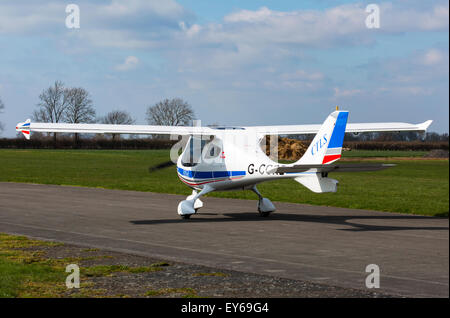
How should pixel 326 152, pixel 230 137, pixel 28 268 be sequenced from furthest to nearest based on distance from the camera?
1. pixel 230 137
2. pixel 326 152
3. pixel 28 268

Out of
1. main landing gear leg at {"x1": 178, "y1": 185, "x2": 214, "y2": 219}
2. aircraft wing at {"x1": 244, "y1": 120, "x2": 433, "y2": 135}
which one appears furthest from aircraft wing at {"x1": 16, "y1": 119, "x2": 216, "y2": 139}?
aircraft wing at {"x1": 244, "y1": 120, "x2": 433, "y2": 135}

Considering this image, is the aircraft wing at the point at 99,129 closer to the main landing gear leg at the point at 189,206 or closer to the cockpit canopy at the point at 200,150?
the cockpit canopy at the point at 200,150

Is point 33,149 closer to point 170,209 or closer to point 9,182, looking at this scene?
point 9,182

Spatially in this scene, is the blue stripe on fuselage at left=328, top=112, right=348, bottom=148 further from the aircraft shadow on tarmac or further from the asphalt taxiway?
the aircraft shadow on tarmac

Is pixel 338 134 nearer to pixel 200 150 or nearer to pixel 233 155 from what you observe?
pixel 233 155

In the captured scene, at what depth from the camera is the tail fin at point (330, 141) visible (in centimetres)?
1465

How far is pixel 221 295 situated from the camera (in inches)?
330

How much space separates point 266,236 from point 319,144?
2.74 m

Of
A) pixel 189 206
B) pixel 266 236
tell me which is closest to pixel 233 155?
pixel 189 206

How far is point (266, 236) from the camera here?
A: 1467 centimetres

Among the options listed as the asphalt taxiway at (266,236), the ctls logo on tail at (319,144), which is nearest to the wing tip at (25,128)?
the asphalt taxiway at (266,236)
